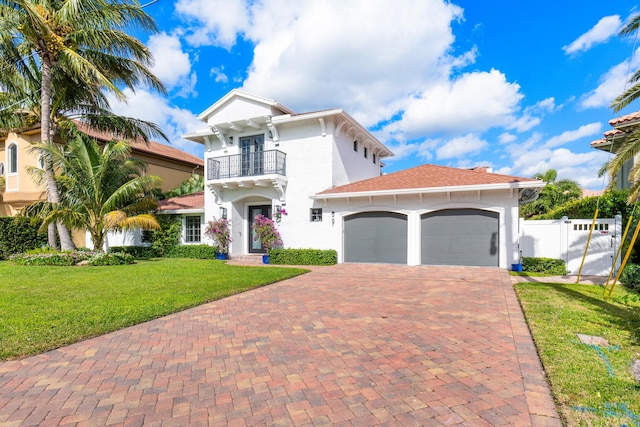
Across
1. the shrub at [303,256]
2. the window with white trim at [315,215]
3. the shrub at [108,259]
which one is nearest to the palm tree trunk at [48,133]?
the shrub at [108,259]

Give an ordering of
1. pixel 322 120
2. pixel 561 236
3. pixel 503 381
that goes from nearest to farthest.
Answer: pixel 503 381 < pixel 561 236 < pixel 322 120

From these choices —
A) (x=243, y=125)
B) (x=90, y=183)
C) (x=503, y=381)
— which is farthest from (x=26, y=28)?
(x=503, y=381)

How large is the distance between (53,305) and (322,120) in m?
11.9

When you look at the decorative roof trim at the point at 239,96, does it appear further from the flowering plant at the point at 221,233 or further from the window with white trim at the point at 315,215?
the flowering plant at the point at 221,233

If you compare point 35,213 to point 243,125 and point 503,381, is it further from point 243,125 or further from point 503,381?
point 503,381

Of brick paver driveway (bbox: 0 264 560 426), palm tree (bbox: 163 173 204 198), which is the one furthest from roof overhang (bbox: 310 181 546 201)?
palm tree (bbox: 163 173 204 198)

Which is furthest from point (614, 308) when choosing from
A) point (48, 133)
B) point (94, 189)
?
point (48, 133)

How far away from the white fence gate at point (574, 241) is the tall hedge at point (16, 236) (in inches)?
894

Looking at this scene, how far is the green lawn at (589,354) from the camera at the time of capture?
2.98 metres

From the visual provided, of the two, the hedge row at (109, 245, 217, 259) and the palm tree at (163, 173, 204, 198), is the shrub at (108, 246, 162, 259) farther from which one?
the palm tree at (163, 173, 204, 198)

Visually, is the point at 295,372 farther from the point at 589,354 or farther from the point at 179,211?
the point at 179,211

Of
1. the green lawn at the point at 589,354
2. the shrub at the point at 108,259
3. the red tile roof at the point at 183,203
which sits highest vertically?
the red tile roof at the point at 183,203

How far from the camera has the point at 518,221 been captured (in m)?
12.2

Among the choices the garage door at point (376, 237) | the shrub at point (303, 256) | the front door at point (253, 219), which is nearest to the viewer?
the garage door at point (376, 237)
